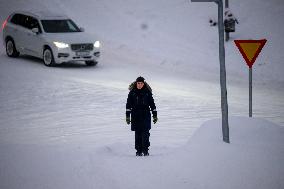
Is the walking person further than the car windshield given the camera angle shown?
No

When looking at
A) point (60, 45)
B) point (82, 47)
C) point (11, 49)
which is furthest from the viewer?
point (11, 49)

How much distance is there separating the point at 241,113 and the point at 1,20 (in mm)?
17132

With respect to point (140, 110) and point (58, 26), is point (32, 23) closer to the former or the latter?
point (58, 26)

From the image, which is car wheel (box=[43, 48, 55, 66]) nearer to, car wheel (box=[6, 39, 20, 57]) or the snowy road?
the snowy road

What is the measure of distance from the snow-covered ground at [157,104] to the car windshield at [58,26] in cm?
130

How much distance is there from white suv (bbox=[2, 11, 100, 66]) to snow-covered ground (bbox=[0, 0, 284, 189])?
0.47 meters

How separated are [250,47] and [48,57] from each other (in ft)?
33.6

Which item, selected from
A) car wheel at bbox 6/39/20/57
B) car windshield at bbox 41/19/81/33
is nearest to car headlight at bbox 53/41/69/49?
car windshield at bbox 41/19/81/33

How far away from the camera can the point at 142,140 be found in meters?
9.50

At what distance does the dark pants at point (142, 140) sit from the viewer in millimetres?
9492

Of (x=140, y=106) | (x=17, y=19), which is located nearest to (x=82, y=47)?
(x=17, y=19)

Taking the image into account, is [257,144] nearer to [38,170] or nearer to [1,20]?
[38,170]

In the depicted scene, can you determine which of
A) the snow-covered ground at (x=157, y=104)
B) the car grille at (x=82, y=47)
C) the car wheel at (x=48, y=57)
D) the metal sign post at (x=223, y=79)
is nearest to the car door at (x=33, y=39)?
the car wheel at (x=48, y=57)

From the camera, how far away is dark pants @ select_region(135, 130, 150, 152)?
31.1ft
